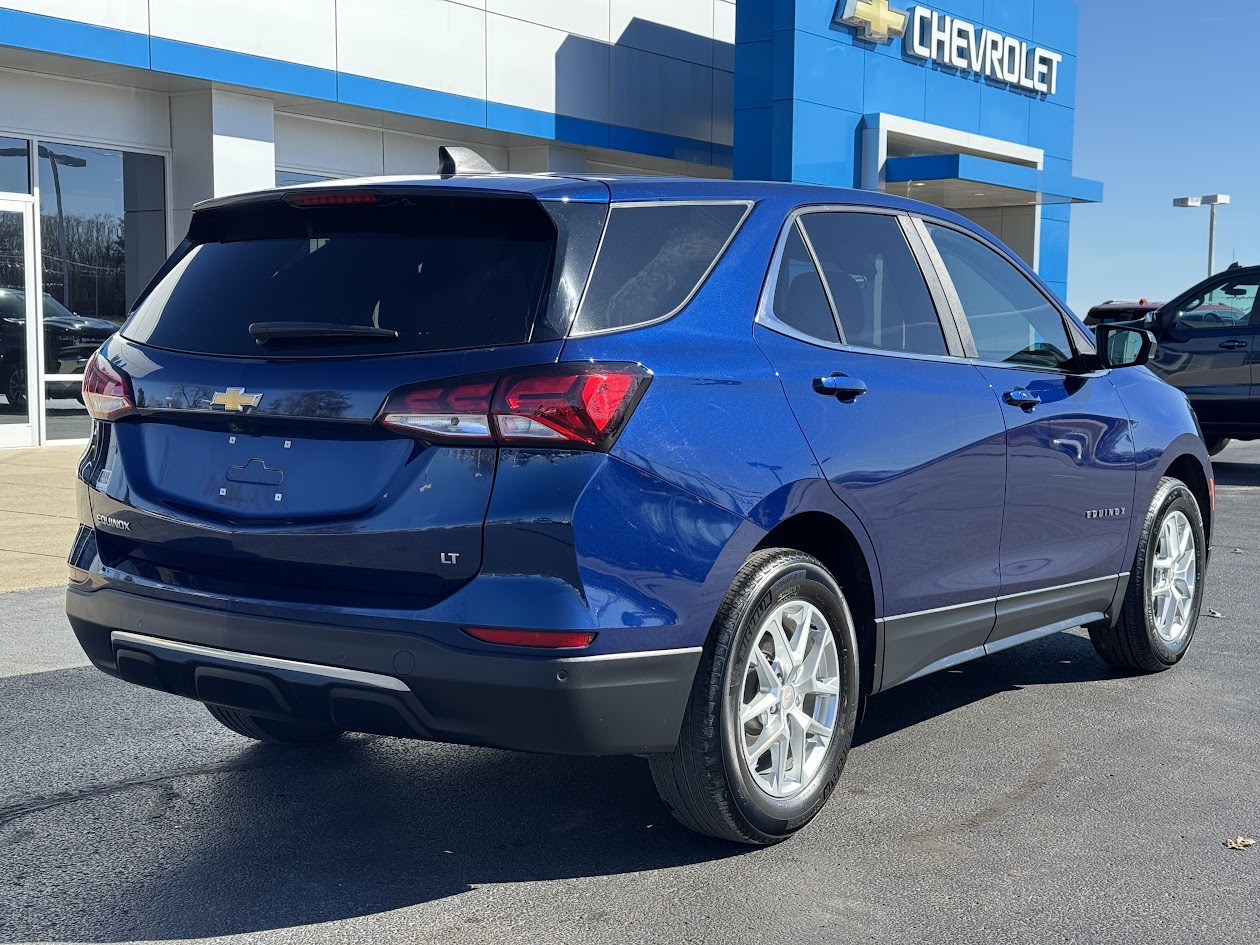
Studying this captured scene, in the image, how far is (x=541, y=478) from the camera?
10.9ft

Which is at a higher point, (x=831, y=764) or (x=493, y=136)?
(x=493, y=136)

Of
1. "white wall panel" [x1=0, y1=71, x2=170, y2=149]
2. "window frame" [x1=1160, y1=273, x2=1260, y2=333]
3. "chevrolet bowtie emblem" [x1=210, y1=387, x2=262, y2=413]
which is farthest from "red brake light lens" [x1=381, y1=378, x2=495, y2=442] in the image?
"white wall panel" [x1=0, y1=71, x2=170, y2=149]

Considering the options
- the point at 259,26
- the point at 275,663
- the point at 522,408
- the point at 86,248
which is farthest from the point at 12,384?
the point at 522,408

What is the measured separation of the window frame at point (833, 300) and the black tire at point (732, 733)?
618 millimetres

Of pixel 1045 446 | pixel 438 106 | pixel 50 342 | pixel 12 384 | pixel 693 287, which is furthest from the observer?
pixel 438 106

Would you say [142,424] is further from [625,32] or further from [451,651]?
[625,32]

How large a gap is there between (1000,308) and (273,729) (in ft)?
9.16

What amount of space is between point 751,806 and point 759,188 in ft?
5.55

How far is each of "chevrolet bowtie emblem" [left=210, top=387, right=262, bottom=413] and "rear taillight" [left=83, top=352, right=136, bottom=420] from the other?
0.35 meters

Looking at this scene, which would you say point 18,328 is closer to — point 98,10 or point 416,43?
point 98,10

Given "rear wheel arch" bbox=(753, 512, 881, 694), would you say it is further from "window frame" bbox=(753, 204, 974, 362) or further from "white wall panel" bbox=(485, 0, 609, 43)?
"white wall panel" bbox=(485, 0, 609, 43)

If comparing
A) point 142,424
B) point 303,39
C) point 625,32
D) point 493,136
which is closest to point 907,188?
point 625,32

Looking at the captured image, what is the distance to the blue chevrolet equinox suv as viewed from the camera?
3373 millimetres

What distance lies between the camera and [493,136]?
20.4 metres
